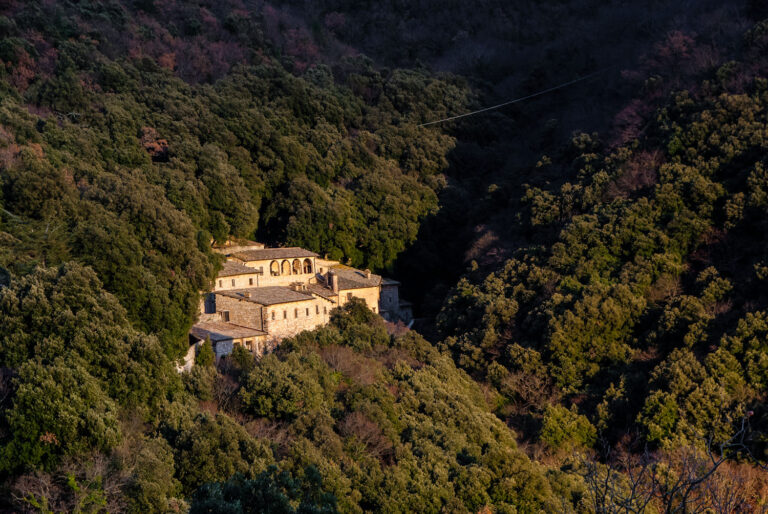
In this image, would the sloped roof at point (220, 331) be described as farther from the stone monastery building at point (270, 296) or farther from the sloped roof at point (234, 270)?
the sloped roof at point (234, 270)

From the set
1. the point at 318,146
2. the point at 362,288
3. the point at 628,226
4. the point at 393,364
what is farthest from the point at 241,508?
the point at 318,146

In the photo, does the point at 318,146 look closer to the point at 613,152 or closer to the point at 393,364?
the point at 613,152

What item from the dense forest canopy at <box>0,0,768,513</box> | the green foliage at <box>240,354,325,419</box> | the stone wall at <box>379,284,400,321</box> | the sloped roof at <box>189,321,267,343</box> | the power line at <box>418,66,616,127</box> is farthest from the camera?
the power line at <box>418,66,616,127</box>

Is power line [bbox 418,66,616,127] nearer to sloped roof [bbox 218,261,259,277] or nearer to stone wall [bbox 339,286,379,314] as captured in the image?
stone wall [bbox 339,286,379,314]

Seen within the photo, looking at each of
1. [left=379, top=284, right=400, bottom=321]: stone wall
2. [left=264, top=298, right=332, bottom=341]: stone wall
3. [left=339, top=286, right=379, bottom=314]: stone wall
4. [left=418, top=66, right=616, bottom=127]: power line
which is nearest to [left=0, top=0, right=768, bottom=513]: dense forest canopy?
[left=418, top=66, right=616, bottom=127]: power line

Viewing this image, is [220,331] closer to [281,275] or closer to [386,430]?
[281,275]

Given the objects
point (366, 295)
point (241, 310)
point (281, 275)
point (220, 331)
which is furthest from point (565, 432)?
point (281, 275)
